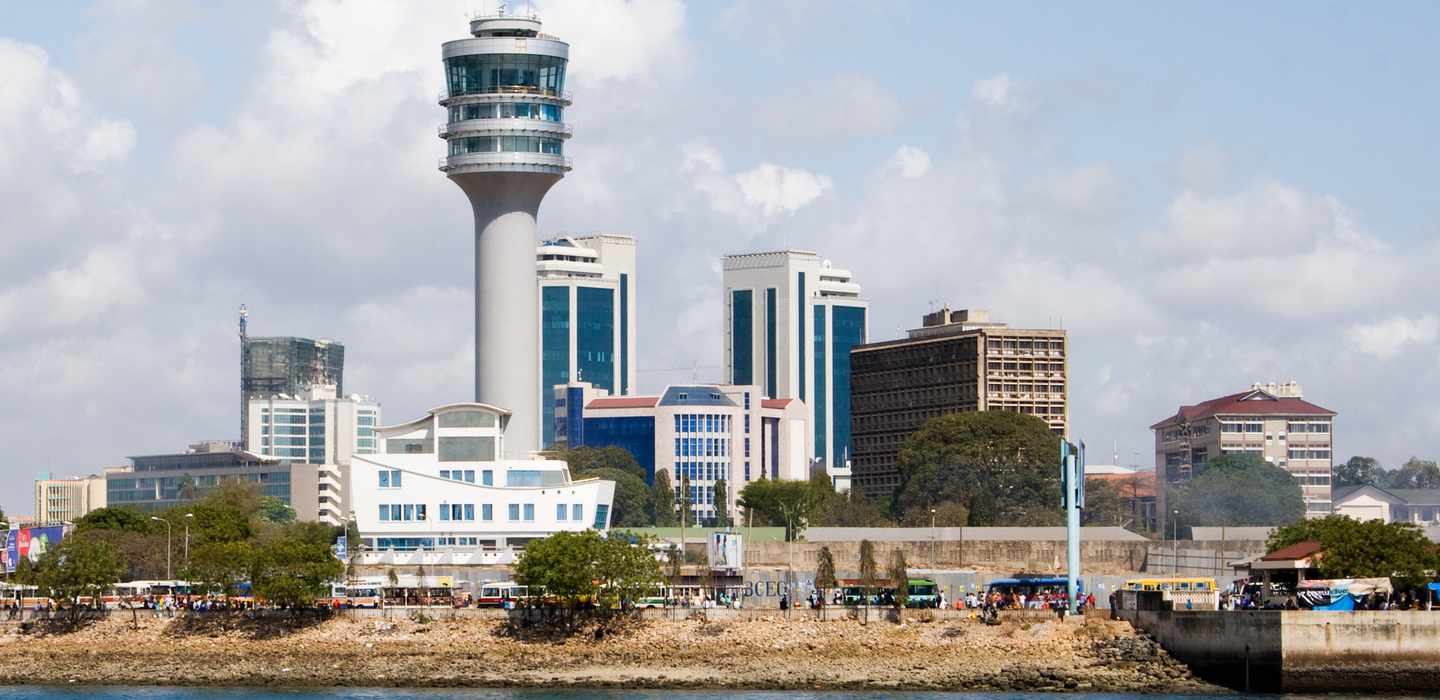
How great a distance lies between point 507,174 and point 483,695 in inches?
3224

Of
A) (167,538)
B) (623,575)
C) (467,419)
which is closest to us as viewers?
(623,575)

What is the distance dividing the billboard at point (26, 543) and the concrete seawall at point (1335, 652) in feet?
213

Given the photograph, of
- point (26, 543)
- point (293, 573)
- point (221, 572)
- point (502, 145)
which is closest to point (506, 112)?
point (502, 145)

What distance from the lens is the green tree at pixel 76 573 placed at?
107 m

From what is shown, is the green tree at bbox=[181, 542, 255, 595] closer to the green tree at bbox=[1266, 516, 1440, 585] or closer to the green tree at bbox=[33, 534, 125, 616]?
the green tree at bbox=[33, 534, 125, 616]

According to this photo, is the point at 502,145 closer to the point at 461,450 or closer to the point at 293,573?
the point at 461,450

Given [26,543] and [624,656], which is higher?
[26,543]

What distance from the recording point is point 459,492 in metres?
148

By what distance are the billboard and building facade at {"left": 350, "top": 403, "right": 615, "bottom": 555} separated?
18684 mm

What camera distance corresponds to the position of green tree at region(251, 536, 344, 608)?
10356 centimetres

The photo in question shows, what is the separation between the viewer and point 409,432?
497 feet

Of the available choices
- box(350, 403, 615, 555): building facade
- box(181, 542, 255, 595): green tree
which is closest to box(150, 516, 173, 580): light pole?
box(350, 403, 615, 555): building facade

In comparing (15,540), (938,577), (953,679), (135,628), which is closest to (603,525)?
(938,577)

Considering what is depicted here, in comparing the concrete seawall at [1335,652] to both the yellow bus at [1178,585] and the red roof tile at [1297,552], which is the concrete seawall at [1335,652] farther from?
the red roof tile at [1297,552]
